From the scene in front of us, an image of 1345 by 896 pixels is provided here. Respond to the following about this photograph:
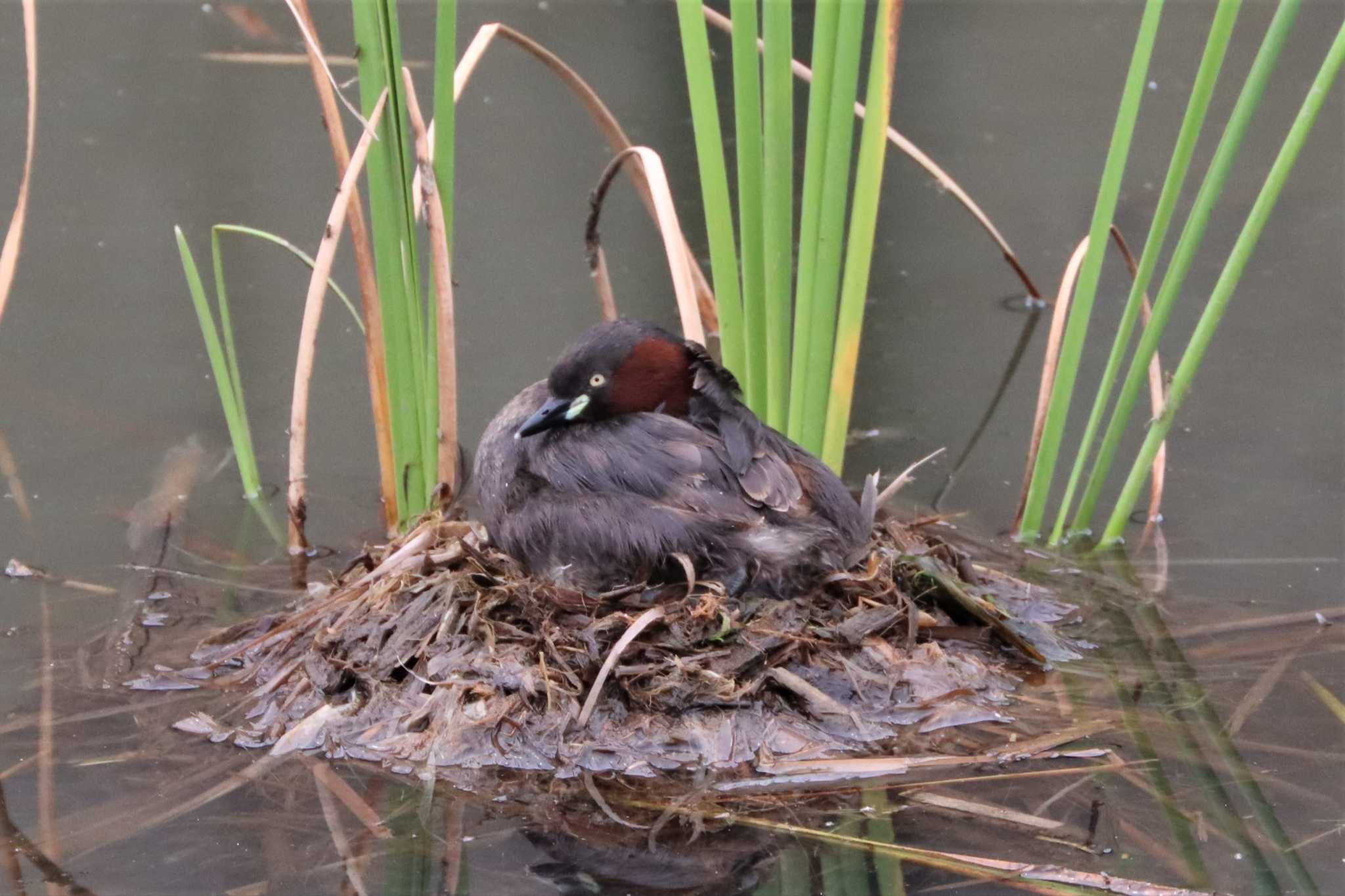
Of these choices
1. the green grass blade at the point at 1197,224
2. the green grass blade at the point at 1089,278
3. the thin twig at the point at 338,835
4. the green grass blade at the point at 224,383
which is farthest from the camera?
the green grass blade at the point at 224,383

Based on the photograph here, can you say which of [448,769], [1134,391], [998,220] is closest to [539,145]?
[998,220]

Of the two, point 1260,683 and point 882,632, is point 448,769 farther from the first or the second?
point 1260,683

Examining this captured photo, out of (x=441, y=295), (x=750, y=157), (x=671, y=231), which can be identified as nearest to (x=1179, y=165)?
(x=750, y=157)

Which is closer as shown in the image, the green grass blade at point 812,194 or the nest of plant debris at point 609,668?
the nest of plant debris at point 609,668

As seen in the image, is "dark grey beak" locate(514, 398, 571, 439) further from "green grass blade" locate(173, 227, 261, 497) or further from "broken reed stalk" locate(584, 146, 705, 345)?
"green grass blade" locate(173, 227, 261, 497)

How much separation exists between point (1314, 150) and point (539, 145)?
3.58 m

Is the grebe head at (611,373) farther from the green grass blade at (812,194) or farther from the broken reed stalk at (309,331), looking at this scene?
the broken reed stalk at (309,331)

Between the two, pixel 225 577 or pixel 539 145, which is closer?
pixel 225 577

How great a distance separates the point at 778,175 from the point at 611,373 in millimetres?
585

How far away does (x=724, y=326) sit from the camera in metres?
3.42

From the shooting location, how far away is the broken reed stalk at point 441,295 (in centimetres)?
340

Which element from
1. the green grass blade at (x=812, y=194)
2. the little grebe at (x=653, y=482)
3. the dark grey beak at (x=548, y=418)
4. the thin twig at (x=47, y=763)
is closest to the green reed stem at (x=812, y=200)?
the green grass blade at (x=812, y=194)

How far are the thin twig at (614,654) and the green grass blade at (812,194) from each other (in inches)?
32.1

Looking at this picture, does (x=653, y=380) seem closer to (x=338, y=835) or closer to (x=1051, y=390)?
(x=338, y=835)
